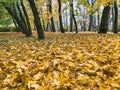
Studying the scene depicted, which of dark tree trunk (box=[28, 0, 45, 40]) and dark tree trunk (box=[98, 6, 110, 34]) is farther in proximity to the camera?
dark tree trunk (box=[98, 6, 110, 34])

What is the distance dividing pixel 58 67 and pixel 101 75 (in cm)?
89

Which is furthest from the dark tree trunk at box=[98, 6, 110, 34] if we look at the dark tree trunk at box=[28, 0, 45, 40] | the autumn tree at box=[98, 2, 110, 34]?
the dark tree trunk at box=[28, 0, 45, 40]

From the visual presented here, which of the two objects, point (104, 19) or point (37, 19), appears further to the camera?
point (104, 19)

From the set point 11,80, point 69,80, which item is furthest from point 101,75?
point 11,80

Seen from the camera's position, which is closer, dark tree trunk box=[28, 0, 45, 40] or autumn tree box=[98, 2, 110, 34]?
dark tree trunk box=[28, 0, 45, 40]

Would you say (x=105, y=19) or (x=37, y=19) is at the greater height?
(x=37, y=19)

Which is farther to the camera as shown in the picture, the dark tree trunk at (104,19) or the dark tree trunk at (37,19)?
the dark tree trunk at (104,19)

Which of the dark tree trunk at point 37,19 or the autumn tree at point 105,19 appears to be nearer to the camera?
the dark tree trunk at point 37,19

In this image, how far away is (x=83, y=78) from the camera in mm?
3867

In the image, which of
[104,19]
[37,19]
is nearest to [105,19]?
[104,19]

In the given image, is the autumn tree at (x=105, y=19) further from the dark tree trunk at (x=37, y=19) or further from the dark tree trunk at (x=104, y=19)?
the dark tree trunk at (x=37, y=19)

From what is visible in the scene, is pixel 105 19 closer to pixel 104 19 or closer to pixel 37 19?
pixel 104 19

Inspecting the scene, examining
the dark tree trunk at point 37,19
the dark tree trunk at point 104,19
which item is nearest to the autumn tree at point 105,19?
the dark tree trunk at point 104,19

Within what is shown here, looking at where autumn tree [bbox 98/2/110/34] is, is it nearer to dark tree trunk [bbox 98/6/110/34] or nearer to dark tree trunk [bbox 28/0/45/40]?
dark tree trunk [bbox 98/6/110/34]
